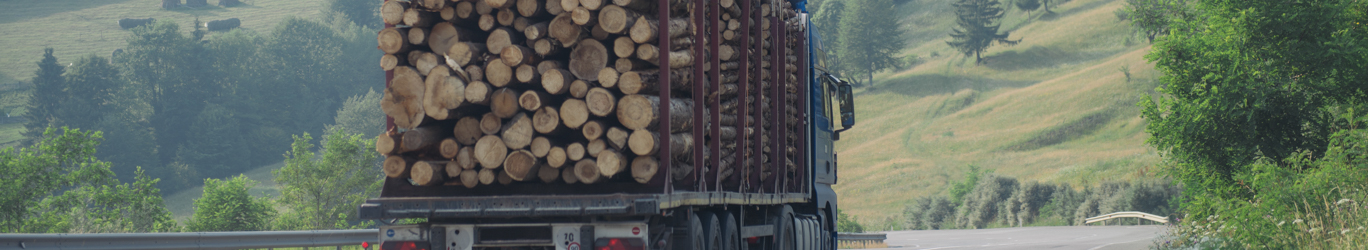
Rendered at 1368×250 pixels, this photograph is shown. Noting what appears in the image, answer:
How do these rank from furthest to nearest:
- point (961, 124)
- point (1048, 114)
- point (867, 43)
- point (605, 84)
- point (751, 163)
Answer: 1. point (867, 43)
2. point (961, 124)
3. point (1048, 114)
4. point (751, 163)
5. point (605, 84)

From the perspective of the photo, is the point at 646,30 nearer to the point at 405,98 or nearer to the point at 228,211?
the point at 405,98

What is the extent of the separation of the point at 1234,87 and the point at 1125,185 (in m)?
25.8

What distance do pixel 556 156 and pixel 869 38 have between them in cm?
9919

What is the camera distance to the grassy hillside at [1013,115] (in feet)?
209

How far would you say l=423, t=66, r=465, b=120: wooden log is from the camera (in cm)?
748

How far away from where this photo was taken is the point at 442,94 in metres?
7.53

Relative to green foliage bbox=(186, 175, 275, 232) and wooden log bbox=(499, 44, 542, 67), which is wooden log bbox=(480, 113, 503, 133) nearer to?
wooden log bbox=(499, 44, 542, 67)

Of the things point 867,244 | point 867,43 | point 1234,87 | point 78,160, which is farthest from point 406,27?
point 867,43

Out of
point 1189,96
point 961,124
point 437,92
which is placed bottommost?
point 961,124

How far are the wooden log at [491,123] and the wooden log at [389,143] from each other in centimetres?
62

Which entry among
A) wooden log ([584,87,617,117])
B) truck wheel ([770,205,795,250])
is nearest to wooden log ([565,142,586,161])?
wooden log ([584,87,617,117])

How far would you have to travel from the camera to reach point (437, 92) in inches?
298

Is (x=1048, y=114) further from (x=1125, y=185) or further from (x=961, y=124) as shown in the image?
(x=1125, y=185)

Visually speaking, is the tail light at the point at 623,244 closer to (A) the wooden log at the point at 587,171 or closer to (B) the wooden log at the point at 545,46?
(A) the wooden log at the point at 587,171
